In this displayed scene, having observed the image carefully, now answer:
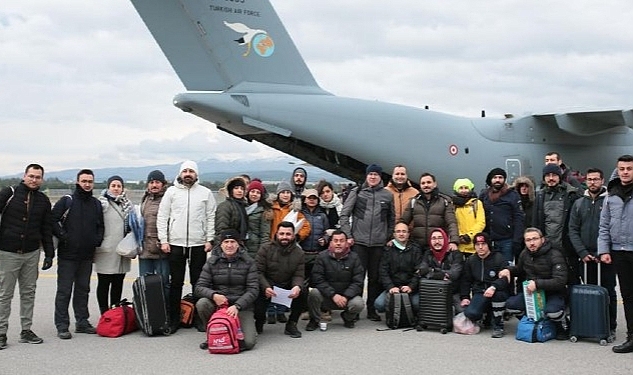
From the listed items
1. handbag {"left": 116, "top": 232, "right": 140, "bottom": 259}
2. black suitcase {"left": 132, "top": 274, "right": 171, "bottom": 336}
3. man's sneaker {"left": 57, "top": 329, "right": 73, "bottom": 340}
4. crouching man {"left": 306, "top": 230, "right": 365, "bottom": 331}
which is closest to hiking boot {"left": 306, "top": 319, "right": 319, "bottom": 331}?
crouching man {"left": 306, "top": 230, "right": 365, "bottom": 331}

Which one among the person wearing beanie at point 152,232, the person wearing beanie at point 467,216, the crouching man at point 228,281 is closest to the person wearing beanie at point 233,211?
the crouching man at point 228,281

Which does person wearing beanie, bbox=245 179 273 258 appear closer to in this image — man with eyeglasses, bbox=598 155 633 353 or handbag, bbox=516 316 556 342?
handbag, bbox=516 316 556 342

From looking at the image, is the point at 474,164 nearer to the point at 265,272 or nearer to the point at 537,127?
the point at 537,127

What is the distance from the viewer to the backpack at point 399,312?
6.56 metres

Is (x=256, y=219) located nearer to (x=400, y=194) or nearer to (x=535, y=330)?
(x=400, y=194)

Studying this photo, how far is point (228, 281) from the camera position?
608cm

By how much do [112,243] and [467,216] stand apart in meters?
3.80

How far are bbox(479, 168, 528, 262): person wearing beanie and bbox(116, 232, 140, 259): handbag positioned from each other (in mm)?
3794

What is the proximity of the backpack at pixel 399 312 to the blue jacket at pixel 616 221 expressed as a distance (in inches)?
76.2

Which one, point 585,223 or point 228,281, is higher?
point 585,223

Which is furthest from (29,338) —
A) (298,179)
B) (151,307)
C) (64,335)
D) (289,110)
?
(289,110)

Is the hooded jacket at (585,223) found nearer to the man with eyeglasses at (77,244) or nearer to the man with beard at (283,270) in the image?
the man with beard at (283,270)

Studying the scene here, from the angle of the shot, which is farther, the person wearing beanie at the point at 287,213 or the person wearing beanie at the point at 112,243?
the person wearing beanie at the point at 287,213

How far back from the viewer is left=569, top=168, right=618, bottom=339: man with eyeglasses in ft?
20.4
